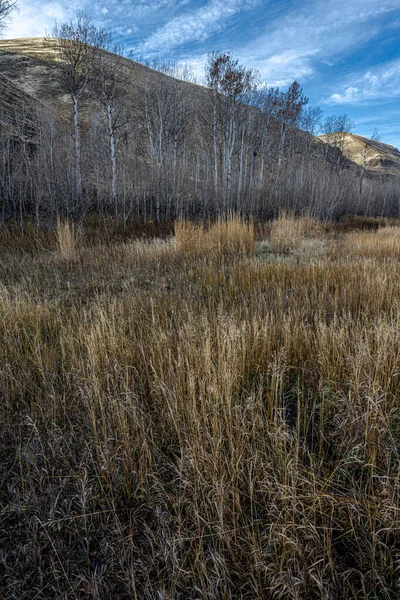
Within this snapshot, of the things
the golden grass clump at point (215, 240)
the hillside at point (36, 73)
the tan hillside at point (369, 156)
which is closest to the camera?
the golden grass clump at point (215, 240)

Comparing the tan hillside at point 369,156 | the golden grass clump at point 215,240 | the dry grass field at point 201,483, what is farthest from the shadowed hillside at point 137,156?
the tan hillside at point 369,156

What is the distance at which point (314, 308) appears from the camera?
3.54m

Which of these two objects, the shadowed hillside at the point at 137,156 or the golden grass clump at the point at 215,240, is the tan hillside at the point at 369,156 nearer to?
the shadowed hillside at the point at 137,156

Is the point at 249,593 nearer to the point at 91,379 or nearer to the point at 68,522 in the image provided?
the point at 68,522

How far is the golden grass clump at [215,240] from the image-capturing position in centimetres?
714

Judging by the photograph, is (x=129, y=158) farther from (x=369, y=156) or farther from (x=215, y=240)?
(x=369, y=156)

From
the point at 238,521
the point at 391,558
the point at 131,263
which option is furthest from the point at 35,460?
the point at 131,263

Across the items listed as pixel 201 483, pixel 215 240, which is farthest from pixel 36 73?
pixel 201 483

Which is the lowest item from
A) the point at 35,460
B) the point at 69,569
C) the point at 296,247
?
the point at 69,569

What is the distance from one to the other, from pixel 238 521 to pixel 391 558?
529mm

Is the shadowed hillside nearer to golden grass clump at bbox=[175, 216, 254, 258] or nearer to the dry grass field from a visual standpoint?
golden grass clump at bbox=[175, 216, 254, 258]

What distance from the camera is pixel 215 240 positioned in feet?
24.2

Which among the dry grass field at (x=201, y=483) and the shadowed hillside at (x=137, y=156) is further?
the shadowed hillside at (x=137, y=156)

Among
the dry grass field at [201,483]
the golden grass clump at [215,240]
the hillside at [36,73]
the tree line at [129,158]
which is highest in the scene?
the hillside at [36,73]
